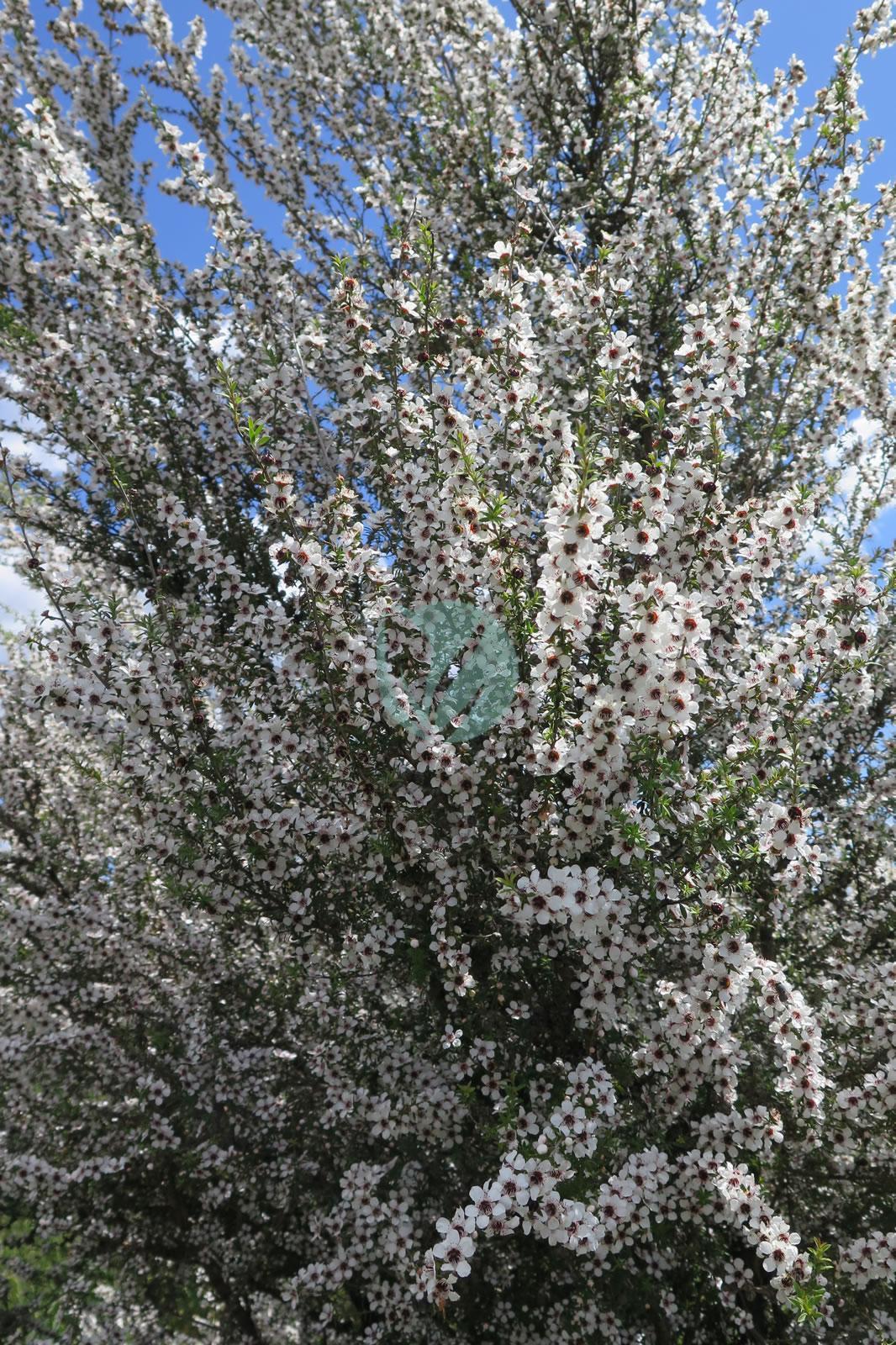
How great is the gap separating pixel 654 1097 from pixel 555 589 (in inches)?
127

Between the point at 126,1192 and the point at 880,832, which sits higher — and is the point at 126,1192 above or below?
below

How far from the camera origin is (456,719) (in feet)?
14.8

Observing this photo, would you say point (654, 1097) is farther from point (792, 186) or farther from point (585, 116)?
Result: point (585, 116)

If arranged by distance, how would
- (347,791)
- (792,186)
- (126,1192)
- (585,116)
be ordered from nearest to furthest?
(347,791), (792,186), (126,1192), (585,116)

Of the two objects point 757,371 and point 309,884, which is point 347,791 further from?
point 757,371

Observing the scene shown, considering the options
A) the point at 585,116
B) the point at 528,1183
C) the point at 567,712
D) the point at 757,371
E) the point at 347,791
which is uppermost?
the point at 585,116

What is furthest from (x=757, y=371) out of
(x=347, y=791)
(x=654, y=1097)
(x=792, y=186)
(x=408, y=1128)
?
(x=408, y=1128)

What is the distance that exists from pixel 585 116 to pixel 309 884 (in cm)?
802

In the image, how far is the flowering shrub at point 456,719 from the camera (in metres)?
4.25

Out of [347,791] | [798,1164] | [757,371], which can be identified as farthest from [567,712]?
[757,371]

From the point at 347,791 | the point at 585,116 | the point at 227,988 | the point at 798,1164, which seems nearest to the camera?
the point at 347,791

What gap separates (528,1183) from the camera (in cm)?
361

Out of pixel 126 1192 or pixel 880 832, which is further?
pixel 126 1192

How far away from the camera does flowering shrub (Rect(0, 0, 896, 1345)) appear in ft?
14.0
